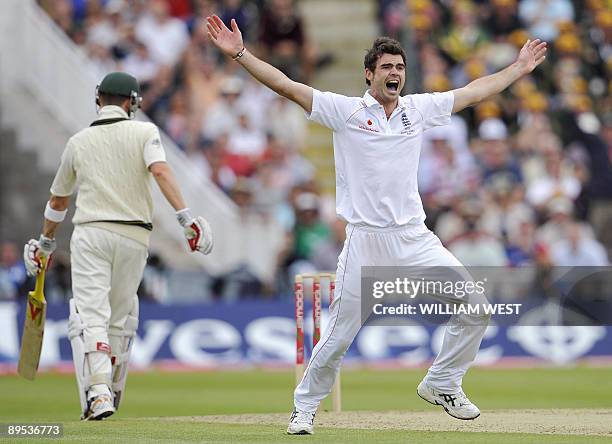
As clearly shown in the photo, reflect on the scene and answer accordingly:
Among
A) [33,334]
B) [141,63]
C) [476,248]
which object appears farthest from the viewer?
[141,63]

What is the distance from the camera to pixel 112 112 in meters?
10.6

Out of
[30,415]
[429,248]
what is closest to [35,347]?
[30,415]

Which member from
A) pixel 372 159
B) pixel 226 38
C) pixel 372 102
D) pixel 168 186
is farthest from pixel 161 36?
pixel 372 159

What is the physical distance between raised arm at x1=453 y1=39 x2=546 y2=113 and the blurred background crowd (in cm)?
798

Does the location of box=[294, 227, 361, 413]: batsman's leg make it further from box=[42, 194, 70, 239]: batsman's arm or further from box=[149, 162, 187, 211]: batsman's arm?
box=[42, 194, 70, 239]: batsman's arm

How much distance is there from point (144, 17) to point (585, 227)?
7.09 m

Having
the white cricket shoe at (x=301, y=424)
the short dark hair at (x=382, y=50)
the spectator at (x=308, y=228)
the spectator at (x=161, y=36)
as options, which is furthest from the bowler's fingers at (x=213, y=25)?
the spectator at (x=161, y=36)

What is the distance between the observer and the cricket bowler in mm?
9289

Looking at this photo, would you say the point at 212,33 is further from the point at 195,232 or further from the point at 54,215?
the point at 54,215

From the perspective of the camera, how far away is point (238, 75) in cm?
2120

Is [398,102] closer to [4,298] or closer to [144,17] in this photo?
[4,298]

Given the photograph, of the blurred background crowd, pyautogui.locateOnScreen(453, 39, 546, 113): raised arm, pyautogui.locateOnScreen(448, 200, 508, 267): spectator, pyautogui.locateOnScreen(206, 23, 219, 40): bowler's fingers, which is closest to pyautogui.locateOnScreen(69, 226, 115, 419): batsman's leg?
pyautogui.locateOnScreen(206, 23, 219, 40): bowler's fingers

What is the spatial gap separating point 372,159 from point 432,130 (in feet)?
34.3

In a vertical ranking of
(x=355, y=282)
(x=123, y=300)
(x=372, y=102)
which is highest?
(x=372, y=102)
